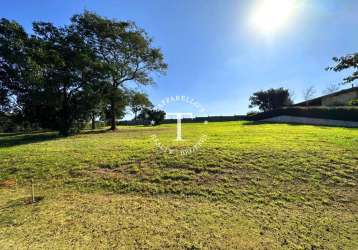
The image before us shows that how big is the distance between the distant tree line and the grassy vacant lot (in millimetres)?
8630

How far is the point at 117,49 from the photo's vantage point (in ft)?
72.9

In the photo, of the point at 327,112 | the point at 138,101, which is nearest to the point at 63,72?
the point at 138,101

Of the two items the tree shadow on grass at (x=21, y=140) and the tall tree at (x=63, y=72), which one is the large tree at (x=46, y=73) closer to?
the tall tree at (x=63, y=72)

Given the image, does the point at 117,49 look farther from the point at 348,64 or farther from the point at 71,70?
the point at 348,64

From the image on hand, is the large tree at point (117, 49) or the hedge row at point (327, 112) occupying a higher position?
the large tree at point (117, 49)

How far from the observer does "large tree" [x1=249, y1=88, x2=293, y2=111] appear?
47.5m

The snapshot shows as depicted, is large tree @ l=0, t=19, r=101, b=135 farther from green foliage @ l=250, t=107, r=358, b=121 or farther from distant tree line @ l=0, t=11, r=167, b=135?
green foliage @ l=250, t=107, r=358, b=121

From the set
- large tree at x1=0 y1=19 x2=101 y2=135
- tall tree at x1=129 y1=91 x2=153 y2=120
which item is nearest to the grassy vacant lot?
large tree at x1=0 y1=19 x2=101 y2=135

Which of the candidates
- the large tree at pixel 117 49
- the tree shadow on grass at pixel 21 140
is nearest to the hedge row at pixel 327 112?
the large tree at pixel 117 49

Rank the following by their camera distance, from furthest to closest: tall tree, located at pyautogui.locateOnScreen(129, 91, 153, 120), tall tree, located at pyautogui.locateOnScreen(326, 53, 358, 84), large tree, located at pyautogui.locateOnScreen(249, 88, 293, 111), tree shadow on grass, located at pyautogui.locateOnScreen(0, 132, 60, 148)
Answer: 1. large tree, located at pyautogui.locateOnScreen(249, 88, 293, 111)
2. tall tree, located at pyautogui.locateOnScreen(129, 91, 153, 120)
3. tree shadow on grass, located at pyautogui.locateOnScreen(0, 132, 60, 148)
4. tall tree, located at pyautogui.locateOnScreen(326, 53, 358, 84)

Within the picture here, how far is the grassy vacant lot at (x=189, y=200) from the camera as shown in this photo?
396cm

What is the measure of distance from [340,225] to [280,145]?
4.71 metres

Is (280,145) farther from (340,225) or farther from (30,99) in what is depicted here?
(30,99)

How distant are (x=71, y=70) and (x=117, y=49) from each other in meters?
5.77
